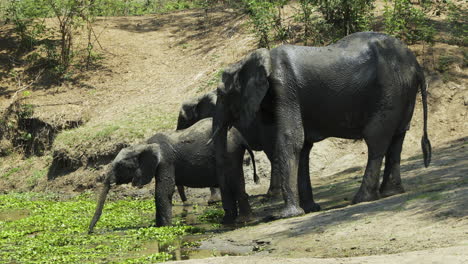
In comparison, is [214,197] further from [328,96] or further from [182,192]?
[328,96]

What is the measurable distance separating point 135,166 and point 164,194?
0.82 metres

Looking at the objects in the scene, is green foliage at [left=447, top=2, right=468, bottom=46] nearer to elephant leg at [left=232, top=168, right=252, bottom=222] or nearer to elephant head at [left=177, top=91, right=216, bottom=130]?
elephant head at [left=177, top=91, right=216, bottom=130]

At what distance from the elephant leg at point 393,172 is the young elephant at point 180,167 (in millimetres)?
2584

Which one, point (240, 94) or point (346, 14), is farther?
point (346, 14)

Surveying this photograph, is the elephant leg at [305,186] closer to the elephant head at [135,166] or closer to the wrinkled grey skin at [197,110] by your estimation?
the elephant head at [135,166]

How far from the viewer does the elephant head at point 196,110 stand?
1772 cm

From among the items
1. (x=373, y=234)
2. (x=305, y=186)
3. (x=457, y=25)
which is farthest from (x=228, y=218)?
(x=457, y=25)

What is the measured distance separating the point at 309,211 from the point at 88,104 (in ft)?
50.9

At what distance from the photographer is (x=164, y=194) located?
13.7 metres

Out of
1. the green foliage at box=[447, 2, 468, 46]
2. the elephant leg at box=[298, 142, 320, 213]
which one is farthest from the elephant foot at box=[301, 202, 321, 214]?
the green foliage at box=[447, 2, 468, 46]

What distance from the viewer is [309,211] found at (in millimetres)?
12703

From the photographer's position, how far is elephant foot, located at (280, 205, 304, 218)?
11805 mm

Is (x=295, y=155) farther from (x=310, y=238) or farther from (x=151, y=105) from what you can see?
(x=151, y=105)

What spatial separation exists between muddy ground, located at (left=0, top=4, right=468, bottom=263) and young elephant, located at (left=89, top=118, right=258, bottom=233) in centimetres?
77
